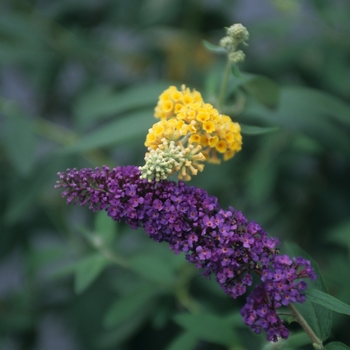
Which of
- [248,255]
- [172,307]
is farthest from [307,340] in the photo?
[172,307]

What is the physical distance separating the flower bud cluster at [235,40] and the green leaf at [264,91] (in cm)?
28

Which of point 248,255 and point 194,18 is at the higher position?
point 194,18

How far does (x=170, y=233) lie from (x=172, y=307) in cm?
87

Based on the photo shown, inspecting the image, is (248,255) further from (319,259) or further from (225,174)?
(319,259)

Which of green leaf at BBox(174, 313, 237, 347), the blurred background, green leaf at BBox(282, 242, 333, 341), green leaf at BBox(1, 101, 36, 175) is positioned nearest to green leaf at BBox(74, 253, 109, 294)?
the blurred background

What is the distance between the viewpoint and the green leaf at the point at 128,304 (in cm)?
154

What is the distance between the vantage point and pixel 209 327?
4.45ft

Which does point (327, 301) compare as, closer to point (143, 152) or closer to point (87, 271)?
point (87, 271)

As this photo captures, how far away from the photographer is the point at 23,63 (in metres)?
2.35

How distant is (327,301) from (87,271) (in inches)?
30.2

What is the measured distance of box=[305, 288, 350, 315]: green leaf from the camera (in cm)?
90

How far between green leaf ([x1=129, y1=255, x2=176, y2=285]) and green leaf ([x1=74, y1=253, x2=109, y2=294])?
105 millimetres

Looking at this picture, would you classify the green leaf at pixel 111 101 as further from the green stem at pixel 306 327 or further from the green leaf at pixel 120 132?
the green stem at pixel 306 327

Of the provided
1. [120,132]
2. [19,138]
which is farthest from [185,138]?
[19,138]
